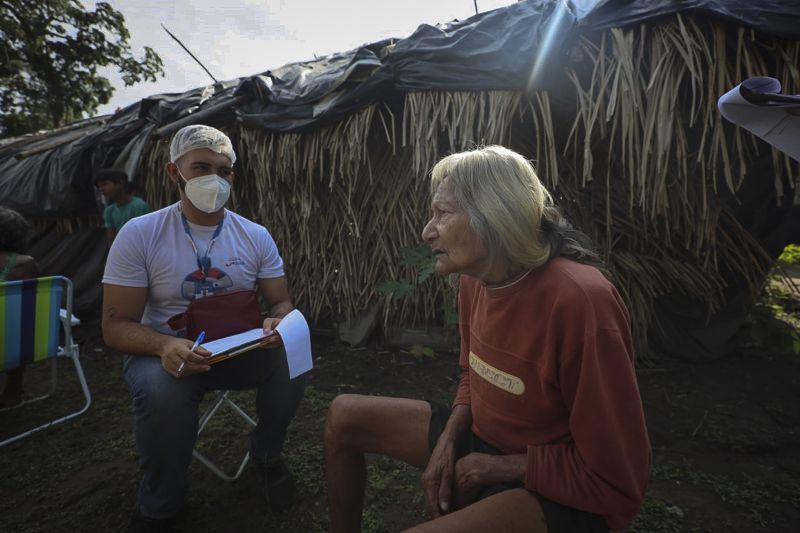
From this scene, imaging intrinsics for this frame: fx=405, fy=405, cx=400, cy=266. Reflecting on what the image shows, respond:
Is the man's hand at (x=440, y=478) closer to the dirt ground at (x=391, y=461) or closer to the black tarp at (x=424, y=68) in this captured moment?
the dirt ground at (x=391, y=461)

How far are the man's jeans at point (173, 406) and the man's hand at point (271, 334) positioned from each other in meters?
0.12

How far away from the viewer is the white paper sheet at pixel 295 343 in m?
1.92

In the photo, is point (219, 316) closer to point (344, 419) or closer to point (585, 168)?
point (344, 419)

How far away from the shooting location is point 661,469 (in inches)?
93.3

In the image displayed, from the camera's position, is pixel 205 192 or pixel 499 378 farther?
pixel 205 192

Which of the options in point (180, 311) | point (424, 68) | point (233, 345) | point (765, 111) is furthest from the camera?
point (424, 68)

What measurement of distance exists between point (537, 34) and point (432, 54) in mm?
787

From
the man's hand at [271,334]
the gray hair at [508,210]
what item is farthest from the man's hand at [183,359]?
the gray hair at [508,210]

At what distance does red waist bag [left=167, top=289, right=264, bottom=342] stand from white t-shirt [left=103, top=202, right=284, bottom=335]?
3.6 inches

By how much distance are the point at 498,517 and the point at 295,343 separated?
1.23 meters

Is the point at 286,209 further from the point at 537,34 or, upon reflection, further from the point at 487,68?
the point at 537,34

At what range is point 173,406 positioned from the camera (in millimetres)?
1765

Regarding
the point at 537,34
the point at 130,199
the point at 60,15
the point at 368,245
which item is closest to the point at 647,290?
the point at 537,34

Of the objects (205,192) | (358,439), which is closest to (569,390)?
(358,439)
